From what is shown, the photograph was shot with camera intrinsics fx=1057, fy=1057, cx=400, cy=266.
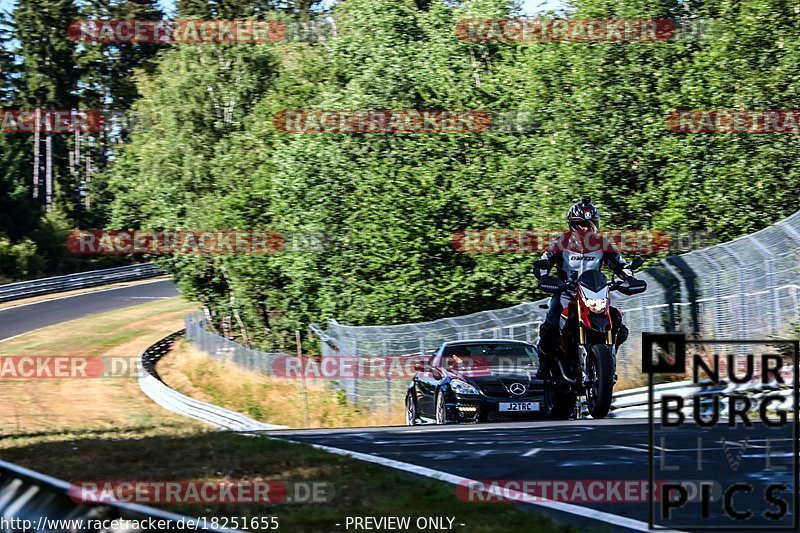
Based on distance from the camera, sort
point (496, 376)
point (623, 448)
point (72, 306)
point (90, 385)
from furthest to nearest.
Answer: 1. point (72, 306)
2. point (90, 385)
3. point (496, 376)
4. point (623, 448)

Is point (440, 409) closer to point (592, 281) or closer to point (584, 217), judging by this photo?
point (592, 281)

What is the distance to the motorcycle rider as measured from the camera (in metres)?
11.2

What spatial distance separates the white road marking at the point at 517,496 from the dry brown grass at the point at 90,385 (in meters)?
12.1

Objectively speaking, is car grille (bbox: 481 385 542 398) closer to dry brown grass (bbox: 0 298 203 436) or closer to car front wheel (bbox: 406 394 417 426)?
car front wheel (bbox: 406 394 417 426)

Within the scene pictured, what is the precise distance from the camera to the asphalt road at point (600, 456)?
704 cm

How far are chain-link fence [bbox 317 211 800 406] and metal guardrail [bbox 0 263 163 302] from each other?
125 ft

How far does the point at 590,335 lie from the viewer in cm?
1095

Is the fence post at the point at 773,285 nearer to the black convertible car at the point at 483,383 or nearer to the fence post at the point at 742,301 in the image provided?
the fence post at the point at 742,301

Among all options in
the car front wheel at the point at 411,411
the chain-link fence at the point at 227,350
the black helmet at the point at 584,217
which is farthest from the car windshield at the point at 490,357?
the chain-link fence at the point at 227,350

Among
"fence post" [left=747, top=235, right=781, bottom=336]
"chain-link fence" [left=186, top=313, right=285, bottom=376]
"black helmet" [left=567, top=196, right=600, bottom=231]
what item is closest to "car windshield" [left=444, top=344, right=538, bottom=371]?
"black helmet" [left=567, top=196, right=600, bottom=231]

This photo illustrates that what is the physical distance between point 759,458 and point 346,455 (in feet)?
12.1

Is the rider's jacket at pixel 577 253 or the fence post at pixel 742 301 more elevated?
the rider's jacket at pixel 577 253

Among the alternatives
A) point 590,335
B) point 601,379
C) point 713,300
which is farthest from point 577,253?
point 713,300

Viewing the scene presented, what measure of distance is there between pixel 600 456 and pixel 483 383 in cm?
556
